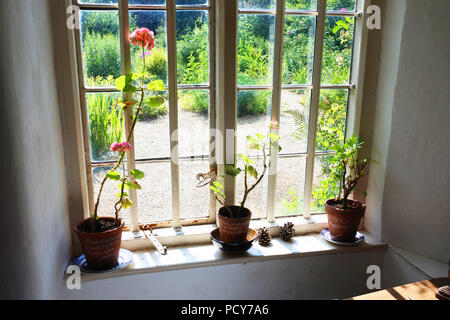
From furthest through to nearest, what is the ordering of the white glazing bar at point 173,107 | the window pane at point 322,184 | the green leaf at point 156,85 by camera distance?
the window pane at point 322,184
the white glazing bar at point 173,107
the green leaf at point 156,85

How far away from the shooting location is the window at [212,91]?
2.21 meters

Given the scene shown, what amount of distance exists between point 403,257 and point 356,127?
872 mm

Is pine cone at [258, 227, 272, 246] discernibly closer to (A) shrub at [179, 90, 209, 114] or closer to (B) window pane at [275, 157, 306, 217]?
(B) window pane at [275, 157, 306, 217]

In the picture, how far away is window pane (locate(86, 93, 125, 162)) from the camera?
2232mm

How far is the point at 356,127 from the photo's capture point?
256 cm

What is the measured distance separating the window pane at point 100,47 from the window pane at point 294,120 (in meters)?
1.05

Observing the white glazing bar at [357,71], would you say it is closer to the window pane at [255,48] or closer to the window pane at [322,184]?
the window pane at [322,184]

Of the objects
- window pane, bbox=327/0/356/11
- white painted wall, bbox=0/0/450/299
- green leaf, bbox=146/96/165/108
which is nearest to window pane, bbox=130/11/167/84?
green leaf, bbox=146/96/165/108

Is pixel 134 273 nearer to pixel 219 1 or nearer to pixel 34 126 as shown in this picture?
pixel 34 126

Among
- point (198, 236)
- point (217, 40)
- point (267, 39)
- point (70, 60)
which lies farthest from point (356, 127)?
point (70, 60)

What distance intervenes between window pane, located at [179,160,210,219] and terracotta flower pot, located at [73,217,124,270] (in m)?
0.48

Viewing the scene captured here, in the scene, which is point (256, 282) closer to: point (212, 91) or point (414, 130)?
point (212, 91)

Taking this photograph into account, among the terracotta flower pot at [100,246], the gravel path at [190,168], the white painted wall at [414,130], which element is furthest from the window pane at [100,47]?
the white painted wall at [414,130]

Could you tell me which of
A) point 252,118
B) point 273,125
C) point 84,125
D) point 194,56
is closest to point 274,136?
point 273,125
